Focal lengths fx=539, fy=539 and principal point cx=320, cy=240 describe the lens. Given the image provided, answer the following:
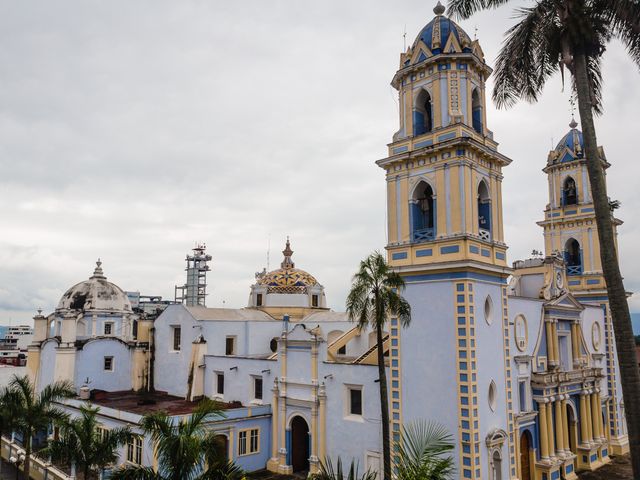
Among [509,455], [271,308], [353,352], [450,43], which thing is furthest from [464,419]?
[271,308]

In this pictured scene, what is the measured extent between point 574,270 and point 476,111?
15463mm

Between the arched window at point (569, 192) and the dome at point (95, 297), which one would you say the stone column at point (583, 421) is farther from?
the dome at point (95, 297)

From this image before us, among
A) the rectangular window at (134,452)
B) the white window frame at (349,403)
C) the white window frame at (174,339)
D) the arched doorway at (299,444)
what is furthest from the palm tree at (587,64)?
the white window frame at (174,339)

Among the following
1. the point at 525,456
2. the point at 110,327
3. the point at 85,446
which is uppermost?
the point at 110,327

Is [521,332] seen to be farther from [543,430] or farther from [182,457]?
[182,457]

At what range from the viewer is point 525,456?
78.0 feet

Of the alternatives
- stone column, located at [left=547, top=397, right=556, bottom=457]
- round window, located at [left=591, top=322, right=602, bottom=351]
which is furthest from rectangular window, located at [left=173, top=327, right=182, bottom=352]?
round window, located at [left=591, top=322, right=602, bottom=351]

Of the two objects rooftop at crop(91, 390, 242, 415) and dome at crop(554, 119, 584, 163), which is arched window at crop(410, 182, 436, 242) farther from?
dome at crop(554, 119, 584, 163)

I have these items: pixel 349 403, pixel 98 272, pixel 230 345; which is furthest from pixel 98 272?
pixel 349 403

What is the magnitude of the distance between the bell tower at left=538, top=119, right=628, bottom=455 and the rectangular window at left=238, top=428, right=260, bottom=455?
1957cm

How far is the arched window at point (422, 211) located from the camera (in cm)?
2136

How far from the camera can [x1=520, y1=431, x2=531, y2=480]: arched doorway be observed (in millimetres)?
23594

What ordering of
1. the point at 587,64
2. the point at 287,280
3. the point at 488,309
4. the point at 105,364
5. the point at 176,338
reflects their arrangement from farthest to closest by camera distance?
the point at 287,280 < the point at 176,338 < the point at 105,364 < the point at 488,309 < the point at 587,64

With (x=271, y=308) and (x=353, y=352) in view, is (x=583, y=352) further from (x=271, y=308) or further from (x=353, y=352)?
(x=271, y=308)
